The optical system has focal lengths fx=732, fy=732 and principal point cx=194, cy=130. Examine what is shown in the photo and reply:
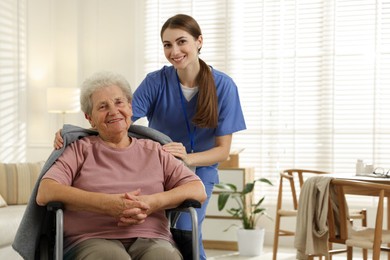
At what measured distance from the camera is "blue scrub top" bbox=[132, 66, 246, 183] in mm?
2967

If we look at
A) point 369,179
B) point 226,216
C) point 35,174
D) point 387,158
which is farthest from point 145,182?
point 387,158

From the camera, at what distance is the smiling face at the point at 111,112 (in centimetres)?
260

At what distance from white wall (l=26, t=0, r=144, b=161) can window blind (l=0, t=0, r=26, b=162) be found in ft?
0.40

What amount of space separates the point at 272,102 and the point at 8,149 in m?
2.24

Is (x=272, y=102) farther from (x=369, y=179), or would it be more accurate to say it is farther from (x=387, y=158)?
(x=369, y=179)

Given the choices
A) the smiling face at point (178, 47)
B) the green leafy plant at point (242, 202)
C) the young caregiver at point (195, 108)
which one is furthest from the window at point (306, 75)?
the smiling face at point (178, 47)

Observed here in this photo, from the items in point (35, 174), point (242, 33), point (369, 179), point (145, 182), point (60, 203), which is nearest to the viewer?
point (60, 203)

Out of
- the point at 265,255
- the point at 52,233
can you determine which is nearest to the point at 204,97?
the point at 52,233

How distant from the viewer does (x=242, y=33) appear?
6.12 m

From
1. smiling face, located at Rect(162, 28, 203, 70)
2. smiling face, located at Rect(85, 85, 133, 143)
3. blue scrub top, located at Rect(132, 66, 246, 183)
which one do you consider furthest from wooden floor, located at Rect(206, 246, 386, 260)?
smiling face, located at Rect(85, 85, 133, 143)

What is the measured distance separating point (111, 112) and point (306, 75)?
3.58 metres

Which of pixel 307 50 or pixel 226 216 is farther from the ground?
pixel 307 50

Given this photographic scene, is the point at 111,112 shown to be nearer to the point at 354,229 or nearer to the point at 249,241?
the point at 354,229

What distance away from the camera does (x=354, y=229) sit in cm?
423
